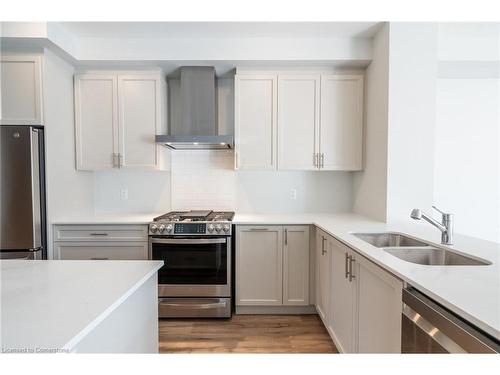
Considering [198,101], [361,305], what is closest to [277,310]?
[361,305]

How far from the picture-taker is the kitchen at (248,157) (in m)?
2.33

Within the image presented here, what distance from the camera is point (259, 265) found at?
264 centimetres

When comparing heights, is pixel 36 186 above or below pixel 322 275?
above

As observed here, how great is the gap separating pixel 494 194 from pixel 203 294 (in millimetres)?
3330

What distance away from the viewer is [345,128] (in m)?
2.87

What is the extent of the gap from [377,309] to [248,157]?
1.89 meters

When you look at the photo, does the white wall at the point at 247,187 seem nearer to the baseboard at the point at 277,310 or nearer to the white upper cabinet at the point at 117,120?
the white upper cabinet at the point at 117,120

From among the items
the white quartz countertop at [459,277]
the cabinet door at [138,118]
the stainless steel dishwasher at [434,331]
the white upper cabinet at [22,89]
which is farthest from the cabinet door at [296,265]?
the white upper cabinet at [22,89]

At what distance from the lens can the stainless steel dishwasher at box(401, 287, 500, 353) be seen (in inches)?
31.5

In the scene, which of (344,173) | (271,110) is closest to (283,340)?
(344,173)

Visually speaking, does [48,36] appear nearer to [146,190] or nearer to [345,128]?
[146,190]

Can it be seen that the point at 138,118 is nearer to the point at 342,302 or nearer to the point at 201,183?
the point at 201,183

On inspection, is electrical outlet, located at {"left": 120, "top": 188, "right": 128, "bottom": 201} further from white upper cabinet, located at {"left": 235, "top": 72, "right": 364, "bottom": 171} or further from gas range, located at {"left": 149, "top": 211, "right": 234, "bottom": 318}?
white upper cabinet, located at {"left": 235, "top": 72, "right": 364, "bottom": 171}

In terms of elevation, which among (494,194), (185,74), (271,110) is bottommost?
(494,194)
